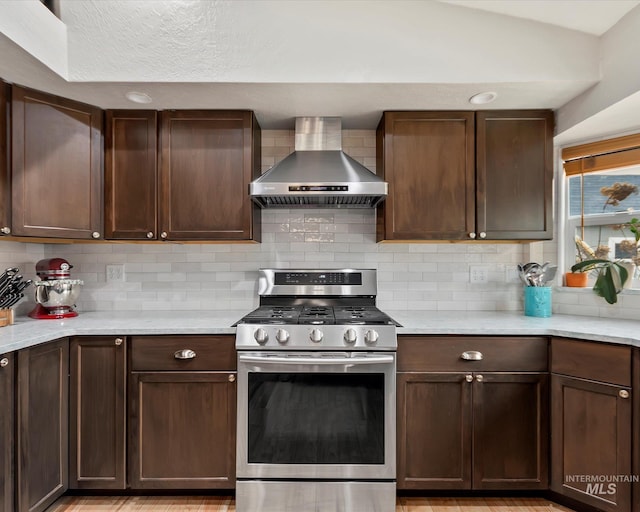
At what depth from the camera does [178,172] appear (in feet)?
7.36

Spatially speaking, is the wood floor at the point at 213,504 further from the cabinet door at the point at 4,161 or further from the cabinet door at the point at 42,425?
the cabinet door at the point at 4,161

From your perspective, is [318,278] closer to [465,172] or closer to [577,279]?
[465,172]

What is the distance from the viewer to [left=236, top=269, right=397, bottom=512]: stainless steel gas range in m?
1.86

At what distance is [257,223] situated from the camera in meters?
2.43

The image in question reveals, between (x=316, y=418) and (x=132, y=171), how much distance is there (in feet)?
5.80

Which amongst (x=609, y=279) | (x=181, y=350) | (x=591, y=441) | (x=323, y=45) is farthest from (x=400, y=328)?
(x=323, y=45)

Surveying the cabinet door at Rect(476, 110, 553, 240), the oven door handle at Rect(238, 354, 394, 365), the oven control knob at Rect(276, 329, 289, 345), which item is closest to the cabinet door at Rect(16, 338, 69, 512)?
the oven door handle at Rect(238, 354, 394, 365)

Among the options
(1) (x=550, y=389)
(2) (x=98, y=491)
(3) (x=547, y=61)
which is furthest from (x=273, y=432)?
(3) (x=547, y=61)

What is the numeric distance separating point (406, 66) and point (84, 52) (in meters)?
1.60

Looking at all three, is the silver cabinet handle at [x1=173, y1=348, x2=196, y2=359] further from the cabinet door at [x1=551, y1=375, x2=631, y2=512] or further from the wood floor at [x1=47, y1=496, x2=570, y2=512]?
the cabinet door at [x1=551, y1=375, x2=631, y2=512]

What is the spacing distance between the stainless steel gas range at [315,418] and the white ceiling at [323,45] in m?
1.28

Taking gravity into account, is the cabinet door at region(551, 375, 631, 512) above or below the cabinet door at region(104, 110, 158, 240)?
below

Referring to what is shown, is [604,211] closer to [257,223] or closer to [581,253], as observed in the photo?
[581,253]

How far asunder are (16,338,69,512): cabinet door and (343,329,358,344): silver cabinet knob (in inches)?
55.4
